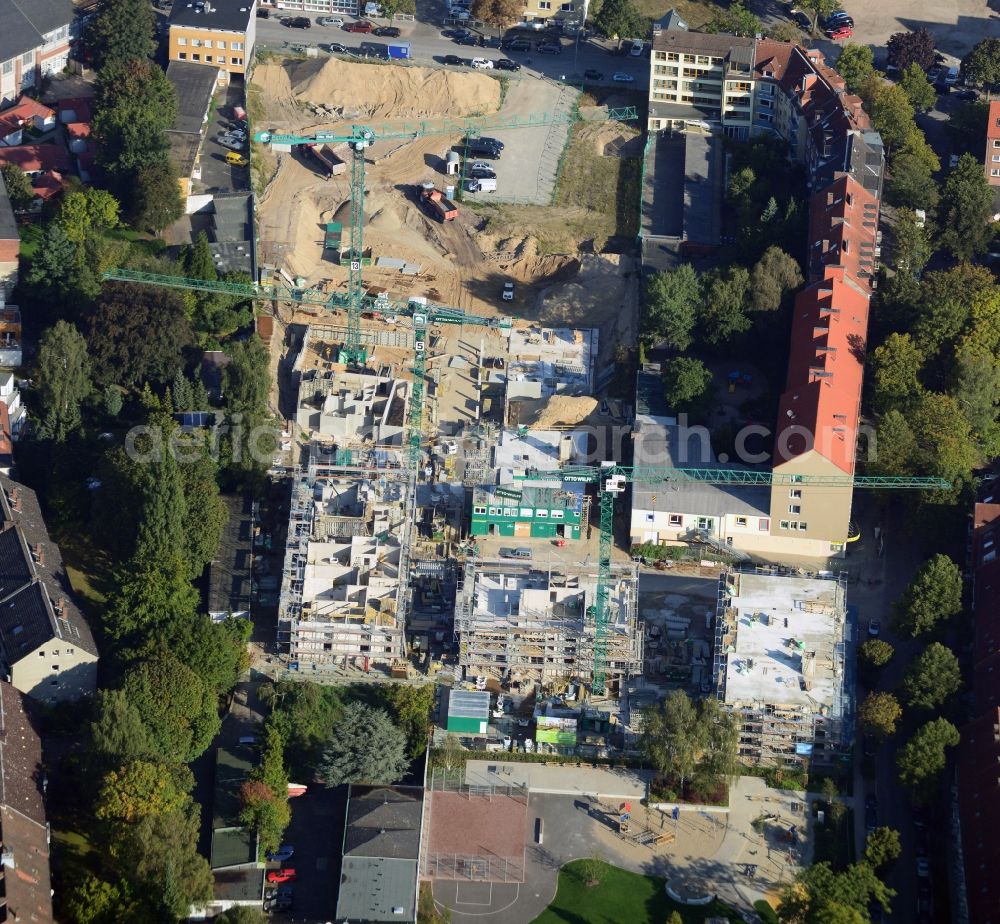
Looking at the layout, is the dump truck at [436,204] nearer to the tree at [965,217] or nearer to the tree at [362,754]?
the tree at [965,217]

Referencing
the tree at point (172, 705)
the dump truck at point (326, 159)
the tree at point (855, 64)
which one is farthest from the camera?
the tree at point (855, 64)

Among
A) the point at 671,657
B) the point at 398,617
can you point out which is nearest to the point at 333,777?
the point at 398,617

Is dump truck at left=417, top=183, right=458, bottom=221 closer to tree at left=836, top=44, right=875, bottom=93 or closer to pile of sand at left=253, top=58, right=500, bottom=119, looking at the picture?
pile of sand at left=253, top=58, right=500, bottom=119

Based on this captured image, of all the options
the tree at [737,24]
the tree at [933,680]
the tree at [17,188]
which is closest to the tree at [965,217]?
the tree at [737,24]

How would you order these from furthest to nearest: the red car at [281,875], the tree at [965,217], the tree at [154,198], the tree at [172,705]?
1. the tree at [965,217]
2. the tree at [154,198]
3. the tree at [172,705]
4. the red car at [281,875]

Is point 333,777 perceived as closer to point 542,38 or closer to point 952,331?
point 952,331

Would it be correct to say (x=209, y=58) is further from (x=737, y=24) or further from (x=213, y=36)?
(x=737, y=24)

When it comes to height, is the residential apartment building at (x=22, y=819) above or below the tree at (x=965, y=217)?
below
